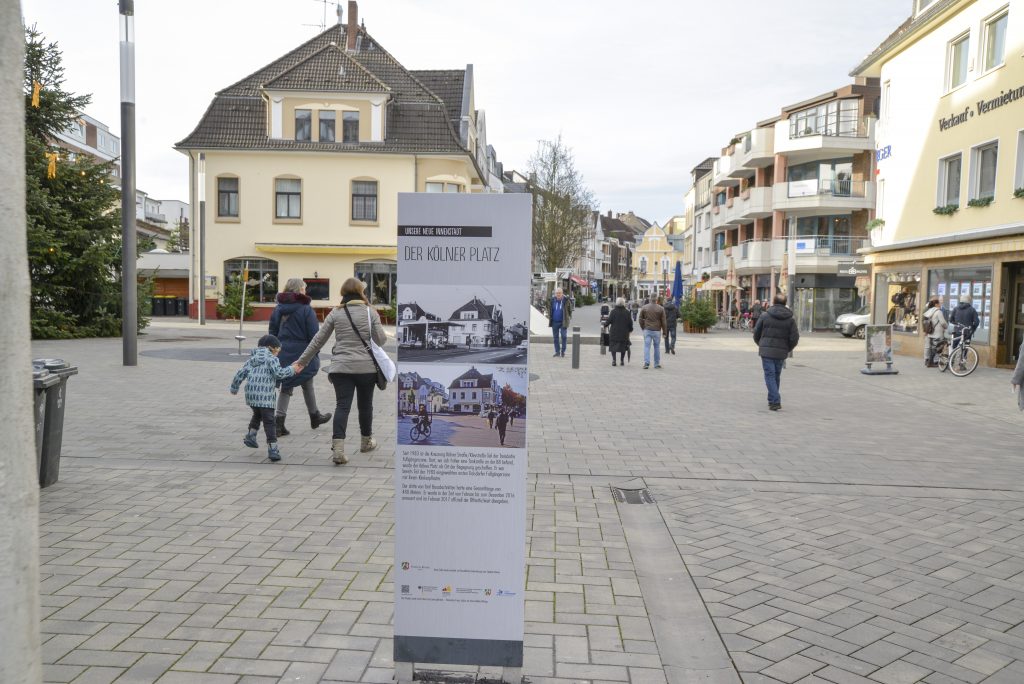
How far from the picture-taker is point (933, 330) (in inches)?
784

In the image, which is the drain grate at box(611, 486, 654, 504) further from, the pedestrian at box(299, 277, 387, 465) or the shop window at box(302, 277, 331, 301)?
the shop window at box(302, 277, 331, 301)

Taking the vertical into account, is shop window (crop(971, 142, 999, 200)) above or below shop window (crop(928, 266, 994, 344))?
above

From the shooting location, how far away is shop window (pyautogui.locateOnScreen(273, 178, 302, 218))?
3759 cm

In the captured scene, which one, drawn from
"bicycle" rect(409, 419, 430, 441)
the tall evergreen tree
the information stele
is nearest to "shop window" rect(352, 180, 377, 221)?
the tall evergreen tree

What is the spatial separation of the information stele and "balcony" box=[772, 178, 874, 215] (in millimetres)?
44046

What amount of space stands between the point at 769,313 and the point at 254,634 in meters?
10.2

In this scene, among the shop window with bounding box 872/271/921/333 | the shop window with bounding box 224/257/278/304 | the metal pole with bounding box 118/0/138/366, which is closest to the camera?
the metal pole with bounding box 118/0/138/366

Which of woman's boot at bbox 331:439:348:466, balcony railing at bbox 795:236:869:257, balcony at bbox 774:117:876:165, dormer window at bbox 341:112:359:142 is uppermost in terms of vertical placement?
balcony at bbox 774:117:876:165

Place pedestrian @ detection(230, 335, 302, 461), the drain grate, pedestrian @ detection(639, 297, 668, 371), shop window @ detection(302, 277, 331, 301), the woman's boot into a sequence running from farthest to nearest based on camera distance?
1. shop window @ detection(302, 277, 331, 301)
2. pedestrian @ detection(639, 297, 668, 371)
3. pedestrian @ detection(230, 335, 302, 461)
4. the woman's boot
5. the drain grate

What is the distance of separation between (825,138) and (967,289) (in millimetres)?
23807

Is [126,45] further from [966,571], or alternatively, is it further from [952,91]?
[952,91]

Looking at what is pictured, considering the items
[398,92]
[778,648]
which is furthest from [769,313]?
[398,92]

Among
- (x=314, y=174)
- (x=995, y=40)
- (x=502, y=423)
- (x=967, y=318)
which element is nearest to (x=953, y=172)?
(x=995, y=40)

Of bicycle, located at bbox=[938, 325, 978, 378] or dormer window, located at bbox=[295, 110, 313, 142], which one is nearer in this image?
bicycle, located at bbox=[938, 325, 978, 378]
